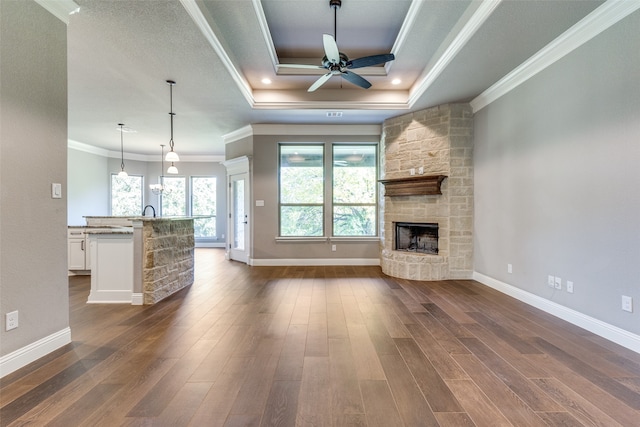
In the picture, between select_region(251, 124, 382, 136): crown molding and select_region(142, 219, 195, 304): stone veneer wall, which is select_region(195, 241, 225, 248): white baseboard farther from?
select_region(142, 219, 195, 304): stone veneer wall

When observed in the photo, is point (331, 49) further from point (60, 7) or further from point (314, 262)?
point (314, 262)

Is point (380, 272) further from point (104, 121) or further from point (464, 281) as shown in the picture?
point (104, 121)

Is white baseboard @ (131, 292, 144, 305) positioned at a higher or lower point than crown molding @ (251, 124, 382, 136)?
lower

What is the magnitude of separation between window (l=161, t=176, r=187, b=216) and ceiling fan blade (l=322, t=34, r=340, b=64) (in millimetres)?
7941

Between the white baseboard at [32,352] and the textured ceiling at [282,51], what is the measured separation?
2.85 m

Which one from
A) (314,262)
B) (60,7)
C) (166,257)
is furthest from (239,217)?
(60,7)

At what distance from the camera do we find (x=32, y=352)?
85.7 inches

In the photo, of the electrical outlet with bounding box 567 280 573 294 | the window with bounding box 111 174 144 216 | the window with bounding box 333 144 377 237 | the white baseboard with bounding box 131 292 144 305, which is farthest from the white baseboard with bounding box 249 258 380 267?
the window with bounding box 111 174 144 216

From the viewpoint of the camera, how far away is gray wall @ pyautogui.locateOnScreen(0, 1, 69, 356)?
2021 mm

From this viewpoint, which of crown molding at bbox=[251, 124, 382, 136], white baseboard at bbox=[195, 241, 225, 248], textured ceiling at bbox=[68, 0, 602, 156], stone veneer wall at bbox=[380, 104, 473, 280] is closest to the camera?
textured ceiling at bbox=[68, 0, 602, 156]

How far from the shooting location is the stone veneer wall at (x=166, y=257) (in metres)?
3.58

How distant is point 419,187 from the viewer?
493 cm

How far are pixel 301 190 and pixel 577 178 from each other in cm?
443

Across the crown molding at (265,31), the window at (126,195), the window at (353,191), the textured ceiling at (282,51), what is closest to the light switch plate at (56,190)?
the textured ceiling at (282,51)
